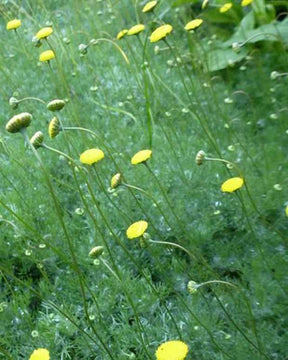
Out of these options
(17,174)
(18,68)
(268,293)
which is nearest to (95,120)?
(17,174)

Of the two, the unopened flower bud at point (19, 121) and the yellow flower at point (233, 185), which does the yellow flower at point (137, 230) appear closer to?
the yellow flower at point (233, 185)

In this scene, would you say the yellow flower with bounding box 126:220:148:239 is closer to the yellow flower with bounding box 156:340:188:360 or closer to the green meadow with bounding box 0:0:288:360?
the green meadow with bounding box 0:0:288:360

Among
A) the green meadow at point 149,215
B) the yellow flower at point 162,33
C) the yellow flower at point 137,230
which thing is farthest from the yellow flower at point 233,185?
the yellow flower at point 162,33

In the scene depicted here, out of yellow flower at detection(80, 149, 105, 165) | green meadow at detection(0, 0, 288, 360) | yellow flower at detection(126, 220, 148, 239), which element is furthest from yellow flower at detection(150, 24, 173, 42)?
yellow flower at detection(126, 220, 148, 239)

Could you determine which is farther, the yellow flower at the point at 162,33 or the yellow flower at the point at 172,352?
the yellow flower at the point at 162,33

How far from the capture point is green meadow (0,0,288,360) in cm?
181

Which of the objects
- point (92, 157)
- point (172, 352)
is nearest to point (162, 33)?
point (92, 157)

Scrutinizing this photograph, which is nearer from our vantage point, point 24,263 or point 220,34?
point 24,263

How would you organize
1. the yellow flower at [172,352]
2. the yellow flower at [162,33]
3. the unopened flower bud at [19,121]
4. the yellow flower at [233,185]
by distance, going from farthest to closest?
the yellow flower at [162,33] < the yellow flower at [233,185] < the unopened flower bud at [19,121] < the yellow flower at [172,352]

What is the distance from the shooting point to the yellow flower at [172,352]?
52.0 inches

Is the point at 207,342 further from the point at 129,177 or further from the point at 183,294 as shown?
the point at 129,177

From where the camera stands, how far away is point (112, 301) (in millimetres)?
2035

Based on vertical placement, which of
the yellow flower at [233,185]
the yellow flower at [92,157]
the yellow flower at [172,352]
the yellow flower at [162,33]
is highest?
the yellow flower at [162,33]

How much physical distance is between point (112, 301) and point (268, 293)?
488mm
